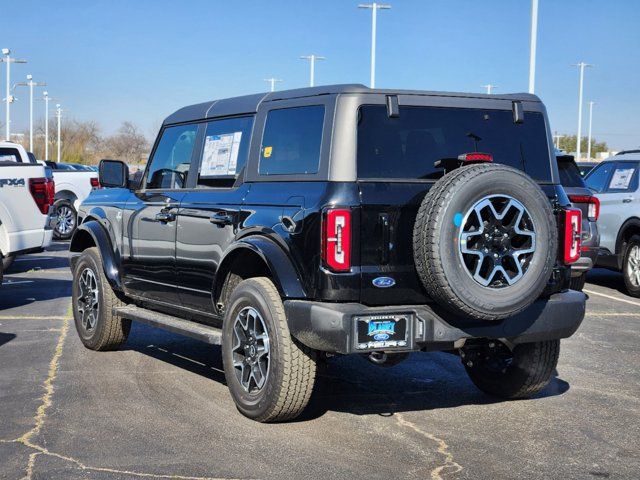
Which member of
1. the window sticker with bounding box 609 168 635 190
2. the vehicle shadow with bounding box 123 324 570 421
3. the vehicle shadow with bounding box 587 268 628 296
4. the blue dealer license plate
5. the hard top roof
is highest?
the hard top roof

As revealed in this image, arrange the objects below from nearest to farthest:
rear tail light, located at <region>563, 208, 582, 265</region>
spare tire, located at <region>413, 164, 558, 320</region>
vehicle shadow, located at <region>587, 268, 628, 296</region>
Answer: spare tire, located at <region>413, 164, 558, 320</region> < rear tail light, located at <region>563, 208, 582, 265</region> < vehicle shadow, located at <region>587, 268, 628, 296</region>

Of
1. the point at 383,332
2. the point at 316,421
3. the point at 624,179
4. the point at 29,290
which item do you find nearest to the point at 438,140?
the point at 383,332

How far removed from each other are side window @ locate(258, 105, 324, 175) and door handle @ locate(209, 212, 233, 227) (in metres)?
0.37

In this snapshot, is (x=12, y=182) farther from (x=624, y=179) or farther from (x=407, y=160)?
(x=624, y=179)

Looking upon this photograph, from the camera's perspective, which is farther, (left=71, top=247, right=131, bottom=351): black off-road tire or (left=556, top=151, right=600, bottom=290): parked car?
(left=556, top=151, right=600, bottom=290): parked car

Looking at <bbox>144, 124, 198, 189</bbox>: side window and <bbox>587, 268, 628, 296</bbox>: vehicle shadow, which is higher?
<bbox>144, 124, 198, 189</bbox>: side window

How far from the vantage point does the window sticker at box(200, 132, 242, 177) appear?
6.94 meters

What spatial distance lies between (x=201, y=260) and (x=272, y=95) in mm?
1228

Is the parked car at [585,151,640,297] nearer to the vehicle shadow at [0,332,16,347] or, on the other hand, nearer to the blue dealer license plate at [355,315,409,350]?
the vehicle shadow at [0,332,16,347]

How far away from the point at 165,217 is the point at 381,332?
243cm

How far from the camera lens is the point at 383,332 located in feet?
18.5

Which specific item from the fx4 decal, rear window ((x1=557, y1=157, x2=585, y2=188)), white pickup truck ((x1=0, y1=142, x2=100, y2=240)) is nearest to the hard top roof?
the fx4 decal

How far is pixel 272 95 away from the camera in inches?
264

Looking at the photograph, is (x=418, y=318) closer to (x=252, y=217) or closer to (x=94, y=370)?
(x=252, y=217)
